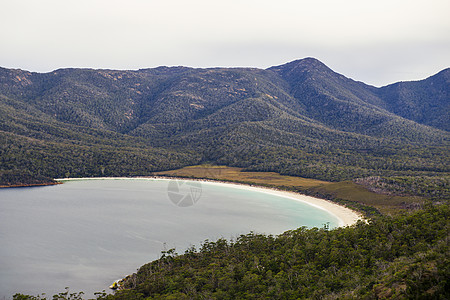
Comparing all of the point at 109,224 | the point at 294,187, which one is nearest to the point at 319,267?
the point at 109,224

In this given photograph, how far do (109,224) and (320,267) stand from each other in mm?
48644

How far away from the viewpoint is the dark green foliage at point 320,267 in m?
26.1

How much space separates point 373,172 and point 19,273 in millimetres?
111502

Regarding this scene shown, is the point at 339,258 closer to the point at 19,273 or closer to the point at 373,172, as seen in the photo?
the point at 19,273

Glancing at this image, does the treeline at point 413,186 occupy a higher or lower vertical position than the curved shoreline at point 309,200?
higher

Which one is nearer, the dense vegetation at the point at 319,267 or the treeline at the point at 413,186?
the dense vegetation at the point at 319,267

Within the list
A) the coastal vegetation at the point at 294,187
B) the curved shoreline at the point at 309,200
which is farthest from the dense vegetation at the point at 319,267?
the curved shoreline at the point at 309,200

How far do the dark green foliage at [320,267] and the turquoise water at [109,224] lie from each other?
8761 millimetres

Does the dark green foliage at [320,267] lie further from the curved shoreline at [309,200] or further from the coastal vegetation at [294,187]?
the curved shoreline at [309,200]

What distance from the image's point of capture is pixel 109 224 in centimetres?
7169

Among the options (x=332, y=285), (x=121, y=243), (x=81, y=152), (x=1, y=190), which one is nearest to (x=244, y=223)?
(x=121, y=243)

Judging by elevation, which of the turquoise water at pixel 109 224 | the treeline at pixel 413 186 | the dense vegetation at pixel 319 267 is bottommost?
the turquoise water at pixel 109 224

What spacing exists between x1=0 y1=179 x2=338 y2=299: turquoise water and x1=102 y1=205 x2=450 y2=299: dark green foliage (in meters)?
8.76

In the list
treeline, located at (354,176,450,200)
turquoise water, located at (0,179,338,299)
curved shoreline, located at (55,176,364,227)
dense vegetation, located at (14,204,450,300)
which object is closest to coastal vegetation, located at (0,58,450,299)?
dense vegetation, located at (14,204,450,300)
